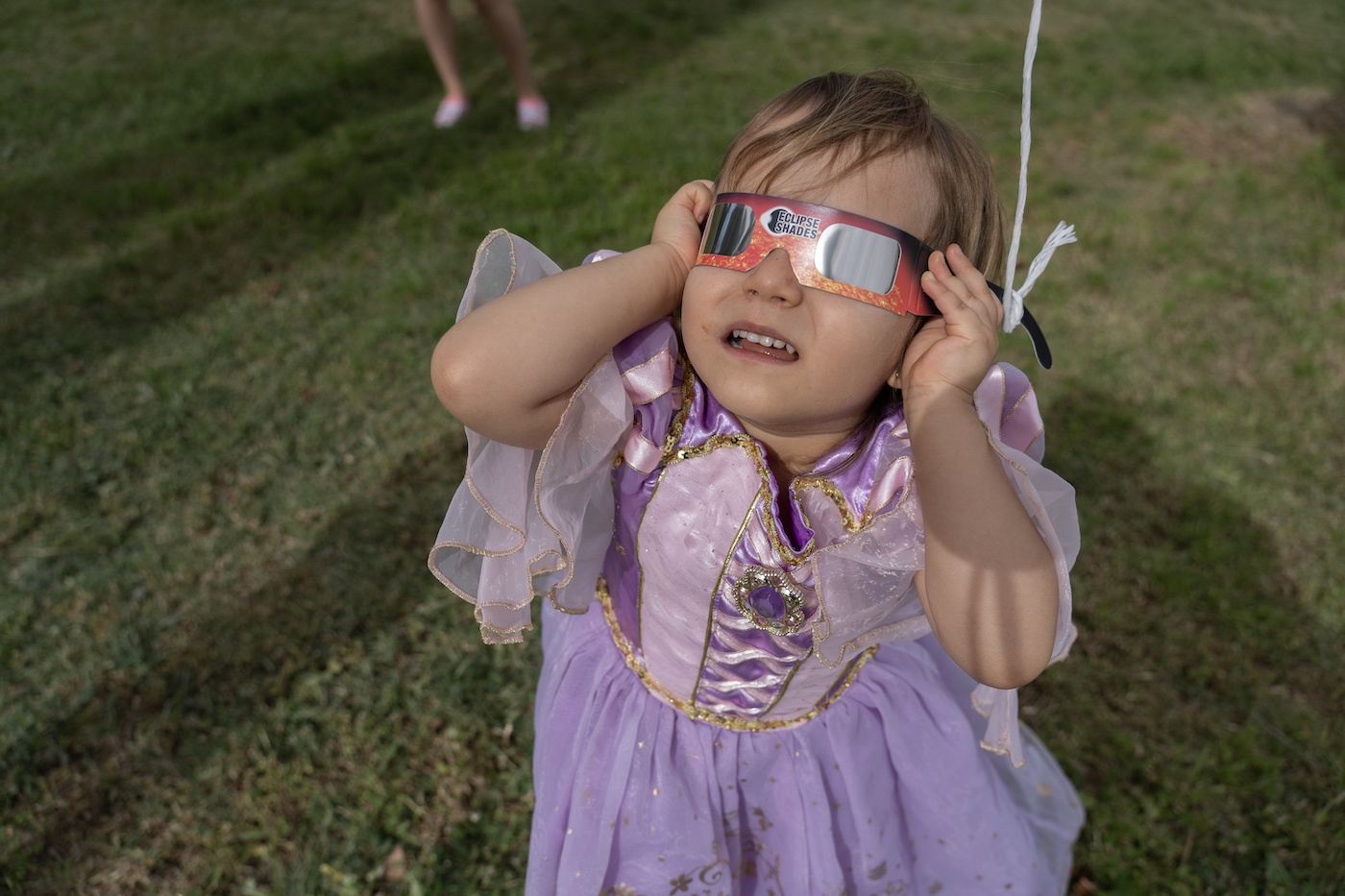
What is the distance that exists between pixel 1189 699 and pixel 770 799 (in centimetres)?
159

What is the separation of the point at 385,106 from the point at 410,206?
1.53 metres

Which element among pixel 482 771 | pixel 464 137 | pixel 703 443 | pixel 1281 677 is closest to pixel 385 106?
pixel 464 137

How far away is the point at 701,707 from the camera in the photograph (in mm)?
1724

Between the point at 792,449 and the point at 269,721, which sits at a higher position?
the point at 792,449

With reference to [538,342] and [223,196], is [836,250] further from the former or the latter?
[223,196]

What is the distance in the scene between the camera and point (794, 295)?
4.13ft

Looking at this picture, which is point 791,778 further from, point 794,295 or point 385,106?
point 385,106

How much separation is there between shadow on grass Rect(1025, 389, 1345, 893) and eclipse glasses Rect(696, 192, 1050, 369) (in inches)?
68.0

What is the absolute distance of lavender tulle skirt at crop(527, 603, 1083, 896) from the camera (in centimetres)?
168

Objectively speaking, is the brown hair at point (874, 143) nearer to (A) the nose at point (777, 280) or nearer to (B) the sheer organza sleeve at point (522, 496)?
(A) the nose at point (777, 280)

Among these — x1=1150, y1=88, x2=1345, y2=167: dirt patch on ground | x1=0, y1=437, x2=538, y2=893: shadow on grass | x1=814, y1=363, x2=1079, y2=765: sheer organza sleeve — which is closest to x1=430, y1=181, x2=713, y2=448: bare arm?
x1=814, y1=363, x2=1079, y2=765: sheer organza sleeve

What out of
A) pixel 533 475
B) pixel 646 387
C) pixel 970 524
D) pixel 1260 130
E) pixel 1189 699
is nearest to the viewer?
pixel 970 524

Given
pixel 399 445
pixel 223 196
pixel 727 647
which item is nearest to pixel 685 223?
pixel 727 647

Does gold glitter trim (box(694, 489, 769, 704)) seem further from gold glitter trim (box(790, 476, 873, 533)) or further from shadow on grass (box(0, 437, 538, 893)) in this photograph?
shadow on grass (box(0, 437, 538, 893))
